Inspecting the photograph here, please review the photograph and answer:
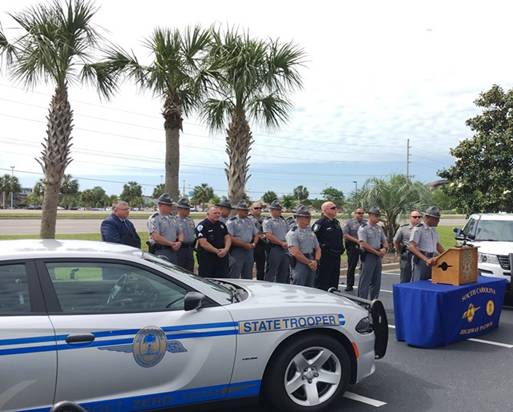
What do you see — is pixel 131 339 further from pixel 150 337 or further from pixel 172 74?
pixel 172 74

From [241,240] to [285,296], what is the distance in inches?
160

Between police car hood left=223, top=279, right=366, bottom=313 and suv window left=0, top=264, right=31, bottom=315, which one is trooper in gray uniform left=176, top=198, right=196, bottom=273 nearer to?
police car hood left=223, top=279, right=366, bottom=313

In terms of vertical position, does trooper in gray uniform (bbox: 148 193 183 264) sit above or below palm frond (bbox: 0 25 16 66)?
below

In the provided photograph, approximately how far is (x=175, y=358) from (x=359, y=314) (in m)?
1.68

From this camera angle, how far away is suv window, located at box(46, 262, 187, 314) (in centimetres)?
346

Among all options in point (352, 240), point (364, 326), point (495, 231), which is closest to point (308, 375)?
point (364, 326)

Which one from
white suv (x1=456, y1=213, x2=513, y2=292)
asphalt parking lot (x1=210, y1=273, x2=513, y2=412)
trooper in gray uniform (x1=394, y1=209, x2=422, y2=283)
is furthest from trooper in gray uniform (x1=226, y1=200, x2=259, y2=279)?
white suv (x1=456, y1=213, x2=513, y2=292)

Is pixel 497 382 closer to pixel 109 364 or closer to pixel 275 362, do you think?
pixel 275 362

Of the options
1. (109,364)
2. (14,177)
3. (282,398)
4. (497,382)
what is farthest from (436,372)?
(14,177)

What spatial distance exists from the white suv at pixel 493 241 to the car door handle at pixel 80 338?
6222 mm

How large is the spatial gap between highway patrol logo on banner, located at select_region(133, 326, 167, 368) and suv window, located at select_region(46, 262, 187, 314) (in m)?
0.19

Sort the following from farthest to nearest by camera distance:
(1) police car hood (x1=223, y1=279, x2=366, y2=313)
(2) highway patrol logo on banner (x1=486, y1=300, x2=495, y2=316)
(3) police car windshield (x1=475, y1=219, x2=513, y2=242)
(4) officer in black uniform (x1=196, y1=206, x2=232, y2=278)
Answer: (3) police car windshield (x1=475, y1=219, x2=513, y2=242), (4) officer in black uniform (x1=196, y1=206, x2=232, y2=278), (2) highway patrol logo on banner (x1=486, y1=300, x2=495, y2=316), (1) police car hood (x1=223, y1=279, x2=366, y2=313)

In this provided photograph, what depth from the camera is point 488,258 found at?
8.72 metres

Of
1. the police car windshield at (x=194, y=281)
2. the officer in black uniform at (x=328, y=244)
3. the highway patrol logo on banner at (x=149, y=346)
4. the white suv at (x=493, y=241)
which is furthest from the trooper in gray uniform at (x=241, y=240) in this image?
the highway patrol logo on banner at (x=149, y=346)
